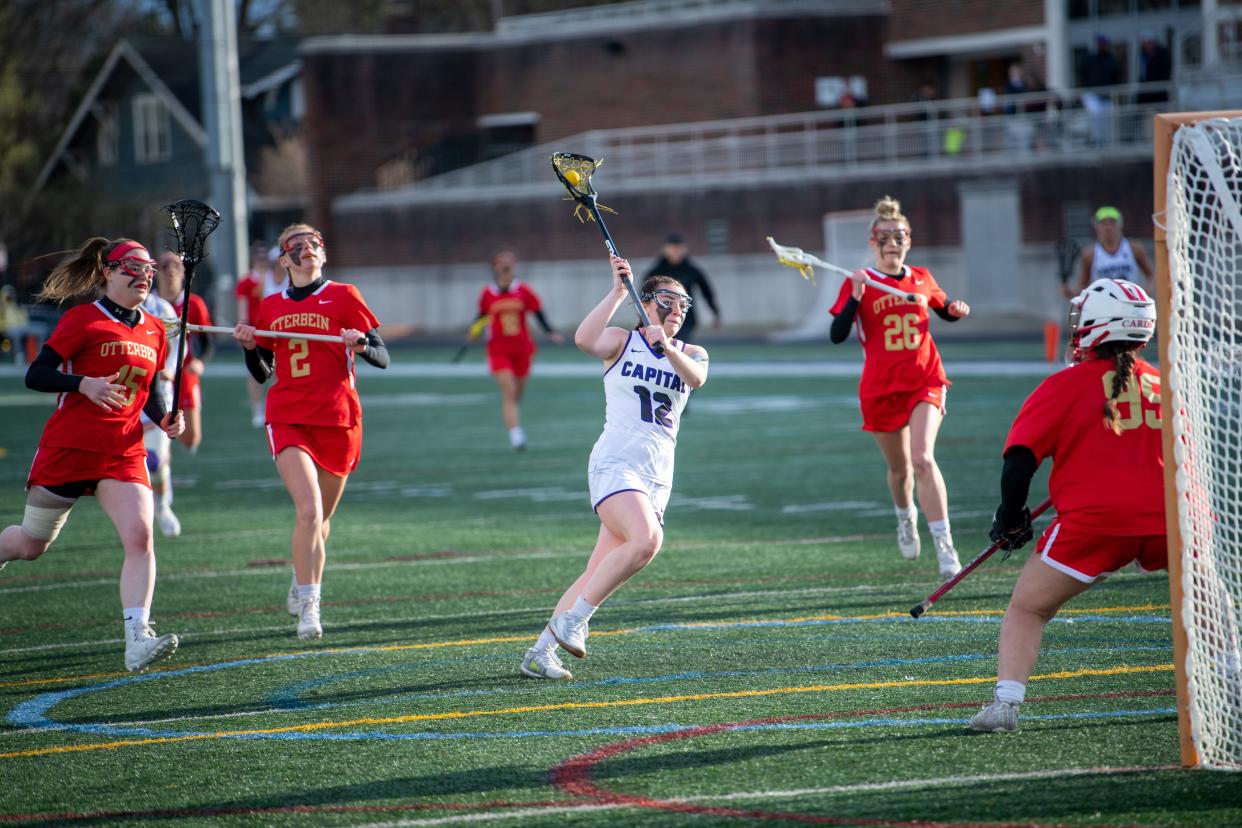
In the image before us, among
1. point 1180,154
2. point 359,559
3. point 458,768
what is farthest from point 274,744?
point 359,559

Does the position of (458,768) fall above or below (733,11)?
below

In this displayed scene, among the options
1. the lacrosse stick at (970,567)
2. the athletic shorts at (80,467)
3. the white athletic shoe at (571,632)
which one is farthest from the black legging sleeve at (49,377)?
the lacrosse stick at (970,567)

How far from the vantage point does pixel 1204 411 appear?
598 cm

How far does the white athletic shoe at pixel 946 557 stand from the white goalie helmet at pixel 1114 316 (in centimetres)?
384

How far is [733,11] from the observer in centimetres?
4688

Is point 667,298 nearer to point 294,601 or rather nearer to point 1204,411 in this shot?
point 1204,411

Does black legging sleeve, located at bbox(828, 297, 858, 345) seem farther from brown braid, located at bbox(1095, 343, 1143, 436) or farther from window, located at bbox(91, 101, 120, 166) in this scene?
window, located at bbox(91, 101, 120, 166)

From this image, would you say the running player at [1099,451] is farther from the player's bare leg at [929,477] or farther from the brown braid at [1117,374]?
the player's bare leg at [929,477]

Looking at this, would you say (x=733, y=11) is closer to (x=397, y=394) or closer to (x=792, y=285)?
(x=792, y=285)

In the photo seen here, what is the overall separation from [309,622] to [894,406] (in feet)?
12.2

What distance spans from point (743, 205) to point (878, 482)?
2973 centimetres

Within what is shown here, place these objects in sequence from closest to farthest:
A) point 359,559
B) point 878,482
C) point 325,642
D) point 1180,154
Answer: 1. point 1180,154
2. point 325,642
3. point 359,559
4. point 878,482

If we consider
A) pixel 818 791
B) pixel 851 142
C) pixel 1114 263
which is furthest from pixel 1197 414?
pixel 851 142

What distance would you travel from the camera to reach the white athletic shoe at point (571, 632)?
741 centimetres
